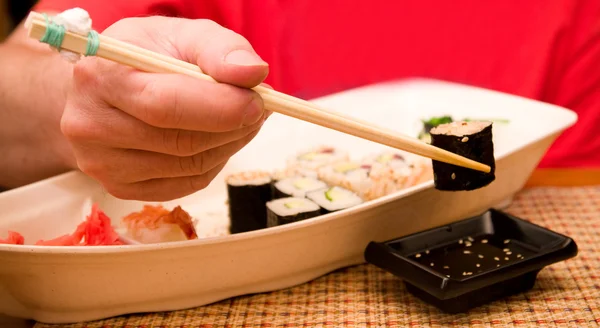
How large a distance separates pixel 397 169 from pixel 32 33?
989 millimetres

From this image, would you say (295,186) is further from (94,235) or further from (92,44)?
(92,44)

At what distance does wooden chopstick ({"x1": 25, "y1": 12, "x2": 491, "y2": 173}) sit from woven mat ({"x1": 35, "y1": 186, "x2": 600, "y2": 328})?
274mm

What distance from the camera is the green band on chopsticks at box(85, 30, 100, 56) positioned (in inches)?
31.8

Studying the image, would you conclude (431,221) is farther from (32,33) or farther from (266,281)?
(32,33)

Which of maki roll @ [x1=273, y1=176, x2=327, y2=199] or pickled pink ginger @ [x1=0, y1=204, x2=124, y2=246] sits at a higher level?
maki roll @ [x1=273, y1=176, x2=327, y2=199]

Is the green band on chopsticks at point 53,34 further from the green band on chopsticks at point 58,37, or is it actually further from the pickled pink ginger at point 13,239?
the pickled pink ginger at point 13,239

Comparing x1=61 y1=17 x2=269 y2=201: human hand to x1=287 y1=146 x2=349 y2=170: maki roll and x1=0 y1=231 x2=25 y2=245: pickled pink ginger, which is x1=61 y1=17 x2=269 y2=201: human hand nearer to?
x1=0 y1=231 x2=25 y2=245: pickled pink ginger

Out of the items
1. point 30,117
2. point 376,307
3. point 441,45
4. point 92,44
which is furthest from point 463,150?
point 441,45

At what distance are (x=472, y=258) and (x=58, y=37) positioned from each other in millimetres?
846

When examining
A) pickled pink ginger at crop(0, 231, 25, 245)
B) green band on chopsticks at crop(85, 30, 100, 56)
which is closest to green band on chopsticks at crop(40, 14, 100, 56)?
green band on chopsticks at crop(85, 30, 100, 56)

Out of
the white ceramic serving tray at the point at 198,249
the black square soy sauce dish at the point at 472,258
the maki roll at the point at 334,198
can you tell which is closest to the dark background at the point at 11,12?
the white ceramic serving tray at the point at 198,249

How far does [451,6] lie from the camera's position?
7.15 feet

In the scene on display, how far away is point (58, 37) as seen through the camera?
0.78 m

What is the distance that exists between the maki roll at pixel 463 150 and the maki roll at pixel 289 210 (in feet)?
0.89
